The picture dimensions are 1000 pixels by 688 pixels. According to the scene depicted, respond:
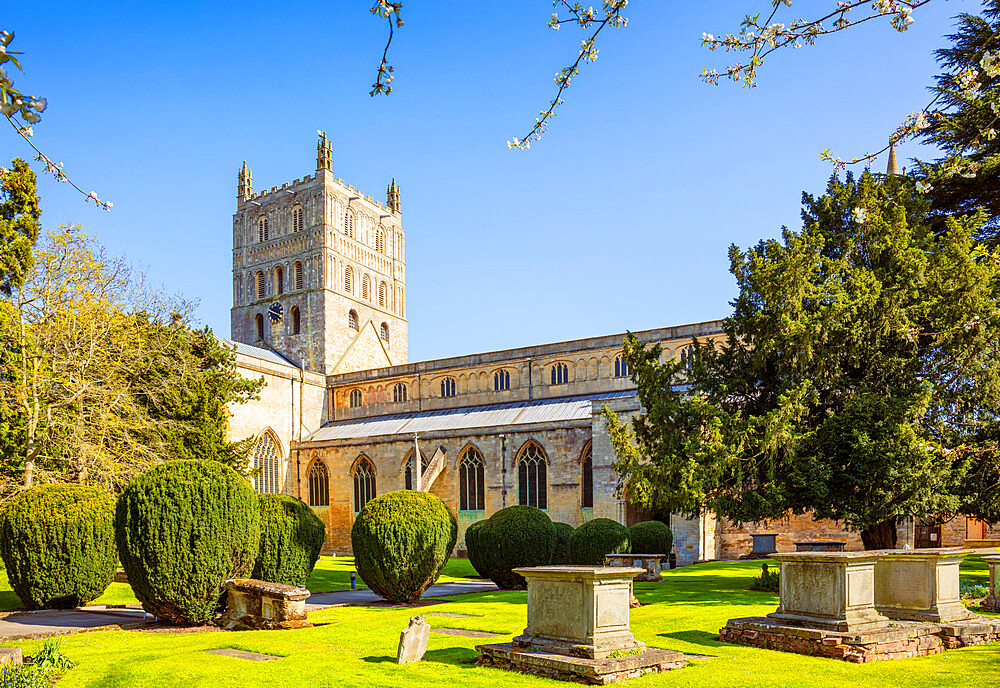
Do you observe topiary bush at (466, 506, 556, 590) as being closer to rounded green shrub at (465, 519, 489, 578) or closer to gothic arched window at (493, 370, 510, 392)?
rounded green shrub at (465, 519, 489, 578)

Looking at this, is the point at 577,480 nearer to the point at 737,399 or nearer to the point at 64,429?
the point at 737,399

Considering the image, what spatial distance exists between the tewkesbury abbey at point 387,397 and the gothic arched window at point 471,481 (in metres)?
0.06

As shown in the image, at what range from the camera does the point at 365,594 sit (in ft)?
61.9

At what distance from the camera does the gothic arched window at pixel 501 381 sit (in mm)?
37513

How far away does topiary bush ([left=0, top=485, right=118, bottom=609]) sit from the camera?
15234 mm

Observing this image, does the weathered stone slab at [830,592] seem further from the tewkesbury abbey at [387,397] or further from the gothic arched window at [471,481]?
the gothic arched window at [471,481]

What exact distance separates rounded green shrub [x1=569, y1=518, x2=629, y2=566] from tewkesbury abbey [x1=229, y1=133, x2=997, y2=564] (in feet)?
10.6

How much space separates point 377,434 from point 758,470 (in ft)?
78.9

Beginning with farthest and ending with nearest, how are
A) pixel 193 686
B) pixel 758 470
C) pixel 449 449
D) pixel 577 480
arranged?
pixel 449 449
pixel 577 480
pixel 758 470
pixel 193 686

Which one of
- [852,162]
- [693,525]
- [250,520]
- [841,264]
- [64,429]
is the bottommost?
[693,525]

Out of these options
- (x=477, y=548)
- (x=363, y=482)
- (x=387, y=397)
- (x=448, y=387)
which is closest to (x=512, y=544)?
(x=477, y=548)

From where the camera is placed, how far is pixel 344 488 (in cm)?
3638

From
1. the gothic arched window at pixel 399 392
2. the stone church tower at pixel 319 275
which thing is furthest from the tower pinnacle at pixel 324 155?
the gothic arched window at pixel 399 392

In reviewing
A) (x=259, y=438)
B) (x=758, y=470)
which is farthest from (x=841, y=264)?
(x=259, y=438)
